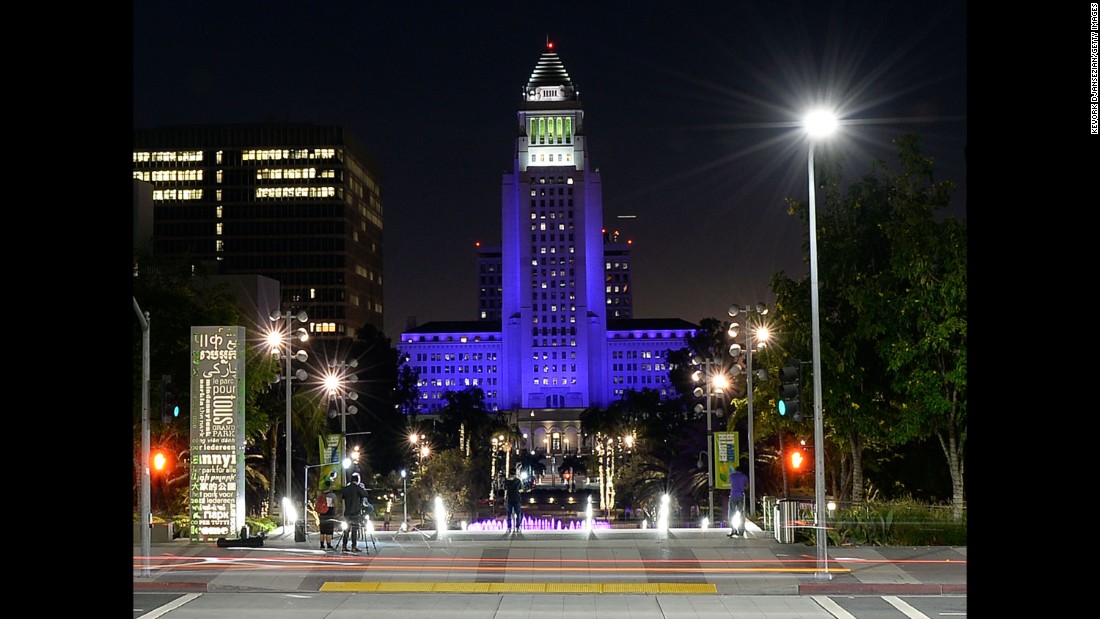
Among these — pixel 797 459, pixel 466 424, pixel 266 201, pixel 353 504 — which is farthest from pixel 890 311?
pixel 266 201

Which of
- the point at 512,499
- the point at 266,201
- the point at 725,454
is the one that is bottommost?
the point at 512,499

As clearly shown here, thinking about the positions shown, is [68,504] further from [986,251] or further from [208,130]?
[208,130]

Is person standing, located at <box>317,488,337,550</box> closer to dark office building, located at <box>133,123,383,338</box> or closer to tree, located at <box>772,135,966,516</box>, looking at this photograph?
tree, located at <box>772,135,966,516</box>

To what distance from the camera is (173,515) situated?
34.9 m

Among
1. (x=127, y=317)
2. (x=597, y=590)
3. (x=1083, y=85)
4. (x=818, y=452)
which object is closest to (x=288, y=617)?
(x=597, y=590)

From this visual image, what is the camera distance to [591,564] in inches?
933

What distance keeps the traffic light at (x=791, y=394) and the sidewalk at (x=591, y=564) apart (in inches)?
107

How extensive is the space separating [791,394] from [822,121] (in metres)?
4.94

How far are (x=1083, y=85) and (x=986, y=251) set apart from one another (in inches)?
19.6

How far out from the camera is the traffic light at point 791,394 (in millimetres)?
21484

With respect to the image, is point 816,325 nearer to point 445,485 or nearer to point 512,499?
point 512,499

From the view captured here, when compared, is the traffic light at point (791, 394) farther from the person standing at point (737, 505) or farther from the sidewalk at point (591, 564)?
the person standing at point (737, 505)

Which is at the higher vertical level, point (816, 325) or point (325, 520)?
point (816, 325)

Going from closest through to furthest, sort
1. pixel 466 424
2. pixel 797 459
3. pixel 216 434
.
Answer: pixel 797 459
pixel 216 434
pixel 466 424
